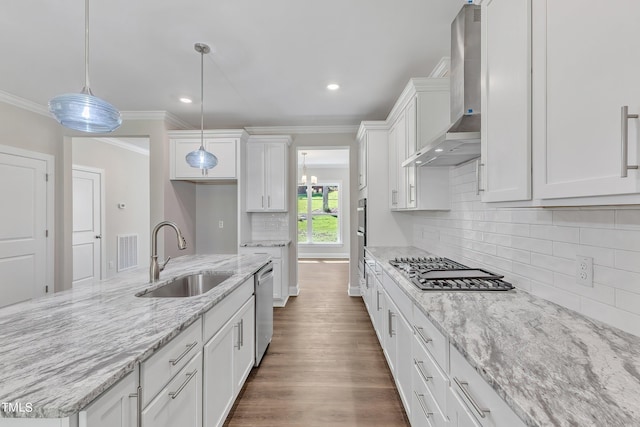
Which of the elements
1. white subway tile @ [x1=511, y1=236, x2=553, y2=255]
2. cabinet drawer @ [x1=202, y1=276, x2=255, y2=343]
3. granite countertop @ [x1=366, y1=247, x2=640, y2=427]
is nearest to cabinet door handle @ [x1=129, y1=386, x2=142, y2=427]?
cabinet drawer @ [x1=202, y1=276, x2=255, y2=343]

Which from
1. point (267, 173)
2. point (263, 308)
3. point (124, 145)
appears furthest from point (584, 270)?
point (124, 145)

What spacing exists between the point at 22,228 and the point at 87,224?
1420 mm

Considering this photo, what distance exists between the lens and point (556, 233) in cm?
139

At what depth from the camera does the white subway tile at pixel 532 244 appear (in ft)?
4.76

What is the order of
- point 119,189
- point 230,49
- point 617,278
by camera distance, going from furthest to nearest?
point 119,189, point 230,49, point 617,278

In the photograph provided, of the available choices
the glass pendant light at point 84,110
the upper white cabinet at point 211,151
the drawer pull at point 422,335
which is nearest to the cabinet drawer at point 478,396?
the drawer pull at point 422,335

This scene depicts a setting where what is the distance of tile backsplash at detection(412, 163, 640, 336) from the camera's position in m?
1.06

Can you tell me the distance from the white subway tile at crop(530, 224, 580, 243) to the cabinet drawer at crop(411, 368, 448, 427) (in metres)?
0.94

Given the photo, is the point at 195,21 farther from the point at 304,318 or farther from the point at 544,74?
the point at 304,318

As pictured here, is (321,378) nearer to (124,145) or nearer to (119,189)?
(119,189)

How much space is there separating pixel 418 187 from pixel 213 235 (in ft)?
11.9

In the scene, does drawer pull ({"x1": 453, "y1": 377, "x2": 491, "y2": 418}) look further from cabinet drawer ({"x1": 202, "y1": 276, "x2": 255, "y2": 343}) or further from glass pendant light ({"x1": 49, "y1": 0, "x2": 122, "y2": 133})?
glass pendant light ({"x1": 49, "y1": 0, "x2": 122, "y2": 133})

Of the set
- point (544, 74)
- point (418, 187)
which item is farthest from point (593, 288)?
point (418, 187)

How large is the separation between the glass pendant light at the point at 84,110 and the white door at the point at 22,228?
10.0ft
